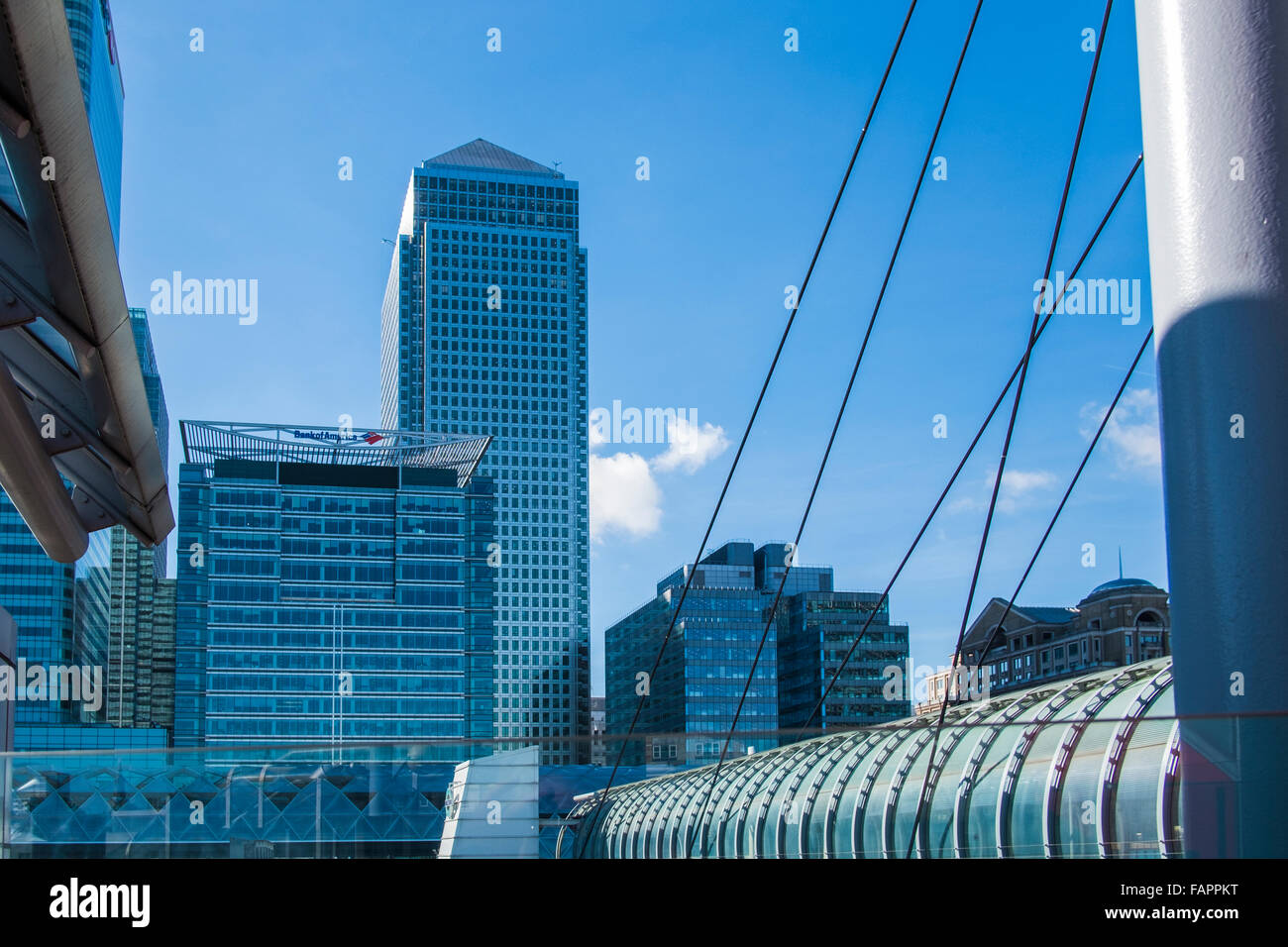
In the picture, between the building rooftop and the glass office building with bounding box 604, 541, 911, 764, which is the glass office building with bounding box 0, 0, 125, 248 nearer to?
the building rooftop

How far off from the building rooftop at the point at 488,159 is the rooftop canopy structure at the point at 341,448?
65.0m

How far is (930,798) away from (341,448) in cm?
11638

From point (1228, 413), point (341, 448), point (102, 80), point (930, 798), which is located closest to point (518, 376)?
point (341, 448)

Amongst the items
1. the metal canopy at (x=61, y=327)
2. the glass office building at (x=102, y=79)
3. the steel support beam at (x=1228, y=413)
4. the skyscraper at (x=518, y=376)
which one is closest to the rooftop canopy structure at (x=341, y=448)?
the glass office building at (x=102, y=79)

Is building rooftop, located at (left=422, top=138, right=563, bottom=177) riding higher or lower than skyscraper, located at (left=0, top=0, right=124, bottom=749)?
higher

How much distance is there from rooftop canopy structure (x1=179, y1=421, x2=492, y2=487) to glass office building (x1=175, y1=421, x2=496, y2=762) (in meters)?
0.18

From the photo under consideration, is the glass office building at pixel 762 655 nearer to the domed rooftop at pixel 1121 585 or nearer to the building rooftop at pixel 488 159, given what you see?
the domed rooftop at pixel 1121 585

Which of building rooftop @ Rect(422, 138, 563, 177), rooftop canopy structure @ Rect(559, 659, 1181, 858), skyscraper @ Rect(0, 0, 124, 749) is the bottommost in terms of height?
rooftop canopy structure @ Rect(559, 659, 1181, 858)

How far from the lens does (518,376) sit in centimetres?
17038

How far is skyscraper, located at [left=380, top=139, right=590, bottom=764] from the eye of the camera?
168 meters

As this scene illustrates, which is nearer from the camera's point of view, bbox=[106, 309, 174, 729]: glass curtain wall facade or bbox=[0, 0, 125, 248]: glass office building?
bbox=[0, 0, 125, 248]: glass office building

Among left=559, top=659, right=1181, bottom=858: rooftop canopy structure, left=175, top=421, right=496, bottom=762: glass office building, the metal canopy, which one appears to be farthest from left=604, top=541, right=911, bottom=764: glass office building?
left=559, top=659, right=1181, bottom=858: rooftop canopy structure
